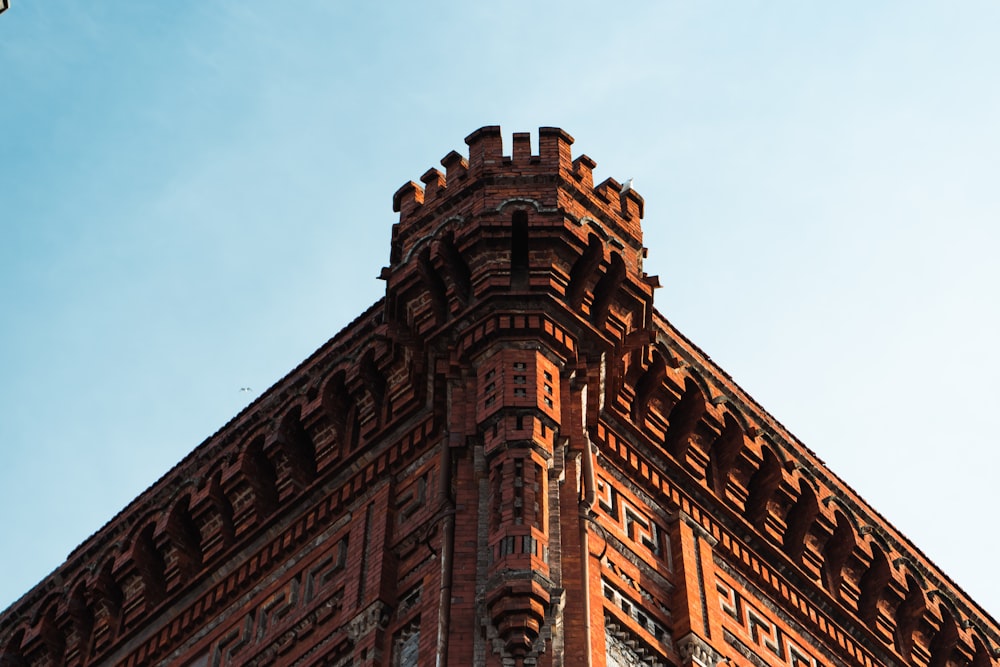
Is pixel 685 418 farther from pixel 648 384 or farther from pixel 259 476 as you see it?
pixel 259 476

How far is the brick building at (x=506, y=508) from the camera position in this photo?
19.0 metres

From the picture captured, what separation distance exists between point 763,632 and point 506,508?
4.27m

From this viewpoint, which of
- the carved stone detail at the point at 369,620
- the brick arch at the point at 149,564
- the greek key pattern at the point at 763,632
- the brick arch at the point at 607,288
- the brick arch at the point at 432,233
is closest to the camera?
the carved stone detail at the point at 369,620

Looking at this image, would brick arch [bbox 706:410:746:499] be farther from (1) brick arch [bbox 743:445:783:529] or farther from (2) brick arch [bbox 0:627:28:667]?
(2) brick arch [bbox 0:627:28:667]

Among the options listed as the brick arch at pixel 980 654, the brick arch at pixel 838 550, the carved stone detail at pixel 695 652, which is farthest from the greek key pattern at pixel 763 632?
the brick arch at pixel 980 654

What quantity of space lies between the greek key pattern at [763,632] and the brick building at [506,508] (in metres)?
0.04

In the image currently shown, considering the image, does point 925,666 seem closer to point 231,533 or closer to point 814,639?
point 814,639

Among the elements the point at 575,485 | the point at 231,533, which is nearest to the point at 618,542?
the point at 575,485

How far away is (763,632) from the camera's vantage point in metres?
21.6

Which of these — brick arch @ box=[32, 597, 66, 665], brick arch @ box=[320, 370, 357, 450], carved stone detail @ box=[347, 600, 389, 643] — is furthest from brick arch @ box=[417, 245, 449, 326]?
brick arch @ box=[32, 597, 66, 665]

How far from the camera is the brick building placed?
62.2 ft

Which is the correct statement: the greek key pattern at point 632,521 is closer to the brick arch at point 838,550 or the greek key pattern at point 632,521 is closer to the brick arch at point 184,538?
the brick arch at point 838,550

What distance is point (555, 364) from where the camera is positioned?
20.7 m

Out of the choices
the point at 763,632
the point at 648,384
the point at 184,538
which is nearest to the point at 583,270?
the point at 648,384
